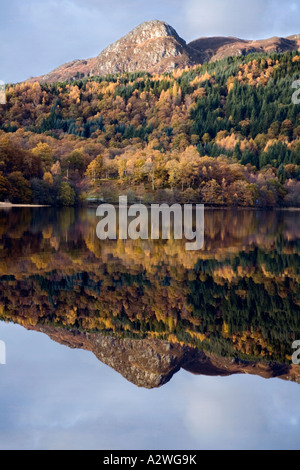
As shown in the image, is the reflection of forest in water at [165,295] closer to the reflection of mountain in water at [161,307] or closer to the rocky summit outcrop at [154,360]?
the reflection of mountain in water at [161,307]

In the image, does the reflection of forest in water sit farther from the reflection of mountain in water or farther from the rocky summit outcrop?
the rocky summit outcrop

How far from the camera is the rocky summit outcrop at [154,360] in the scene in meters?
8.38

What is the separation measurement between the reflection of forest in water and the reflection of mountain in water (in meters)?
0.03

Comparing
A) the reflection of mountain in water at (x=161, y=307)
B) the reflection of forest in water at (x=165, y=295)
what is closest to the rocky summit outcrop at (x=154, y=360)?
the reflection of mountain in water at (x=161, y=307)

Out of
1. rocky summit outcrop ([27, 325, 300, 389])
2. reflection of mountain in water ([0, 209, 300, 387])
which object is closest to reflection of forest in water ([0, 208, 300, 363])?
reflection of mountain in water ([0, 209, 300, 387])

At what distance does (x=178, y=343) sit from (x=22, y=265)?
9.31 m

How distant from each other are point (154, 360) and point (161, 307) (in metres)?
3.65

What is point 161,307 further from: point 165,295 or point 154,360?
point 154,360

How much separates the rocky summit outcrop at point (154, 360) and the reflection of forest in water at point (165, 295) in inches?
10.9

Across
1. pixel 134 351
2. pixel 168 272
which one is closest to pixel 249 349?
pixel 134 351

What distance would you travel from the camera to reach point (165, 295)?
13.6 metres

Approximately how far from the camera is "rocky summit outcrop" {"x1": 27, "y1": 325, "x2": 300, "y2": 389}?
838cm

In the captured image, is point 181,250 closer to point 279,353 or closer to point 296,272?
point 296,272

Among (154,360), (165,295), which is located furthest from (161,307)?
(154,360)
